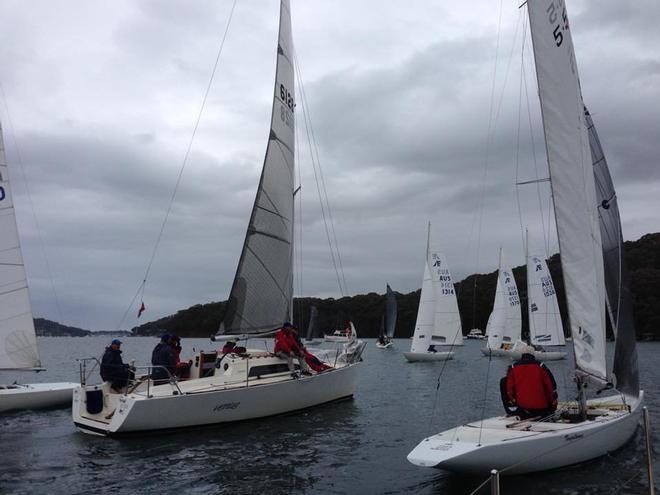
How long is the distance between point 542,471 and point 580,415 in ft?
5.48

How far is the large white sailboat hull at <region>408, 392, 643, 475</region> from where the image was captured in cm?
761

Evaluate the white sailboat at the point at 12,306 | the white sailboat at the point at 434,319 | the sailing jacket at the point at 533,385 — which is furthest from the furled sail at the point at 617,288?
the white sailboat at the point at 434,319

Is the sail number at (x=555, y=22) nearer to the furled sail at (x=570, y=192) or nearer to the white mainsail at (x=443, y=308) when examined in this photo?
the furled sail at (x=570, y=192)

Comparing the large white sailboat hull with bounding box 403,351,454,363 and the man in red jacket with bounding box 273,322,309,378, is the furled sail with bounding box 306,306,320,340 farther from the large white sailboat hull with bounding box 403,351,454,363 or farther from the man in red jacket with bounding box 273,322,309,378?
the man in red jacket with bounding box 273,322,309,378

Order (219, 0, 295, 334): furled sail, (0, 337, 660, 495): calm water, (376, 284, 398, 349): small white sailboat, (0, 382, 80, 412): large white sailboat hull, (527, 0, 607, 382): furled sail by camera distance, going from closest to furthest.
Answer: (0, 337, 660, 495): calm water, (527, 0, 607, 382): furled sail, (0, 382, 80, 412): large white sailboat hull, (219, 0, 295, 334): furled sail, (376, 284, 398, 349): small white sailboat

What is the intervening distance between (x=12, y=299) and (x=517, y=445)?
12.7 metres

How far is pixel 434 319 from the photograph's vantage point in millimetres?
34375

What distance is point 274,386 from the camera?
13.3 metres

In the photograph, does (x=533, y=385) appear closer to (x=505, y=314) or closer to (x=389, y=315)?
(x=505, y=314)

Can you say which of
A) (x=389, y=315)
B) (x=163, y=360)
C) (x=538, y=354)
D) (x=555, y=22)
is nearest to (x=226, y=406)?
(x=163, y=360)

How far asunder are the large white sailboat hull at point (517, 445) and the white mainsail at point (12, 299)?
11.2 m

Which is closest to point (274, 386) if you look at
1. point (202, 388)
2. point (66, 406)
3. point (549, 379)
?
point (202, 388)

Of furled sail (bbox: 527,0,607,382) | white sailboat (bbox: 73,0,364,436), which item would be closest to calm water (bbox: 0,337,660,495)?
white sailboat (bbox: 73,0,364,436)

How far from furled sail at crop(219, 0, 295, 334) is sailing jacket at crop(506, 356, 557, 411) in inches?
301
